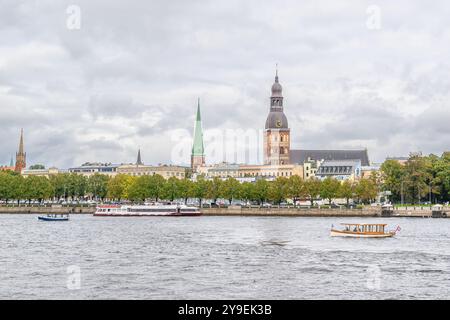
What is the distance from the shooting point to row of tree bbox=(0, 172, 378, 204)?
14575 cm

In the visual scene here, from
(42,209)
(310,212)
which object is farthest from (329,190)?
(42,209)

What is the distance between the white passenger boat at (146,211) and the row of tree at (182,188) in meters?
16.2

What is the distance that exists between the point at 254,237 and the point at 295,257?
2012cm

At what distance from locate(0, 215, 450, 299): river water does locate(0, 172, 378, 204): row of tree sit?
75.4 metres

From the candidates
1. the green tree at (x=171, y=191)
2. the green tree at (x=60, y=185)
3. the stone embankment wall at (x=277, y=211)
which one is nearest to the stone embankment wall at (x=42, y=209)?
the stone embankment wall at (x=277, y=211)

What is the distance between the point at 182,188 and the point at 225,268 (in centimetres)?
11770

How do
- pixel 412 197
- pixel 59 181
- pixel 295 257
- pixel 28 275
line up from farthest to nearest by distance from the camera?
pixel 59 181
pixel 412 197
pixel 295 257
pixel 28 275

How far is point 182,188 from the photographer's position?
16138cm

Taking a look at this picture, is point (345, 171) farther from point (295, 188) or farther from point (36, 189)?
point (36, 189)

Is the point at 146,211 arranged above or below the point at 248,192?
below

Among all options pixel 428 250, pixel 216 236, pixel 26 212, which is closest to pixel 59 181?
pixel 26 212

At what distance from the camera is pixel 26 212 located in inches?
6043
